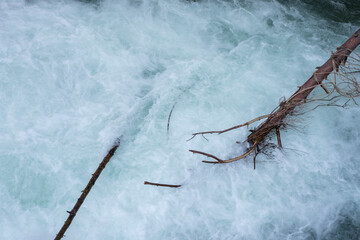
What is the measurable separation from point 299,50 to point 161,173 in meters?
2.82

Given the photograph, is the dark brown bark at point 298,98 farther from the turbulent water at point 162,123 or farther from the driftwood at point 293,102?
the turbulent water at point 162,123

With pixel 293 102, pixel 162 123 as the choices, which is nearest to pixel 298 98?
pixel 293 102

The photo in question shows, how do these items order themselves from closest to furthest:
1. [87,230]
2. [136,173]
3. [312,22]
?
[87,230] < [136,173] < [312,22]

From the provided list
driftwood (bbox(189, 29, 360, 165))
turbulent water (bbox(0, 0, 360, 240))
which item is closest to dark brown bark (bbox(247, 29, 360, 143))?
driftwood (bbox(189, 29, 360, 165))

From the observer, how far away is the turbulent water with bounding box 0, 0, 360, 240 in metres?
2.69

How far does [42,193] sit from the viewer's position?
2.70 metres

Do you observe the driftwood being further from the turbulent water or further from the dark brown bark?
the turbulent water

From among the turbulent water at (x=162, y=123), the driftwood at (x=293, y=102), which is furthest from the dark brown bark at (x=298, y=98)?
the turbulent water at (x=162, y=123)

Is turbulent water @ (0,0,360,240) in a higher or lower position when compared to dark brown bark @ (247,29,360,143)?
lower

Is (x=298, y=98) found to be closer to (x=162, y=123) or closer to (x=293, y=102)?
(x=293, y=102)

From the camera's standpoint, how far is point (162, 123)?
123 inches

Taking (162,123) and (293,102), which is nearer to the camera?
(293,102)

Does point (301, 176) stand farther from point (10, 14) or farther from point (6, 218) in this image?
point (10, 14)

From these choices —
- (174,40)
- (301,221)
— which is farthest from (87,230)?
(174,40)
